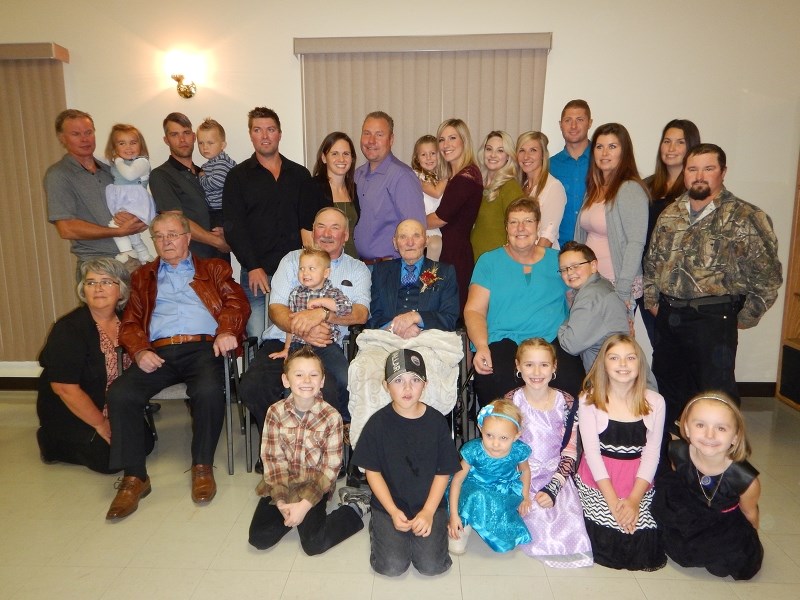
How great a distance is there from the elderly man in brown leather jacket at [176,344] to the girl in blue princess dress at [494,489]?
1.24 meters

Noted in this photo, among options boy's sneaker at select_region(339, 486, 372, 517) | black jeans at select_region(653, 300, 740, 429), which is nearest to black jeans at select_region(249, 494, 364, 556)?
boy's sneaker at select_region(339, 486, 372, 517)

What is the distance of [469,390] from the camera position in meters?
3.18

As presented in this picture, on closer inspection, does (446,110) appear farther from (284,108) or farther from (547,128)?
(284,108)

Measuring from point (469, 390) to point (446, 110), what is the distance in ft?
7.06

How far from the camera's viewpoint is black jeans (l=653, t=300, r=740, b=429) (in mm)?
2830

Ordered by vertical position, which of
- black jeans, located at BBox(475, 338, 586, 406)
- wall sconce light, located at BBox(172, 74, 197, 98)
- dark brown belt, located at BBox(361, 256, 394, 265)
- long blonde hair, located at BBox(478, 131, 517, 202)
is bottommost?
black jeans, located at BBox(475, 338, 586, 406)

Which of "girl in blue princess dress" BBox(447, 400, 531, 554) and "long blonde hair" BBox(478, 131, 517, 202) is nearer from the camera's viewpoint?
"girl in blue princess dress" BBox(447, 400, 531, 554)

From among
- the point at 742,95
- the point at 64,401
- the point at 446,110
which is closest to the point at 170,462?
the point at 64,401

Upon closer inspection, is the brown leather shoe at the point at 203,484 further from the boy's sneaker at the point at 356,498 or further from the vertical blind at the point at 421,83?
the vertical blind at the point at 421,83

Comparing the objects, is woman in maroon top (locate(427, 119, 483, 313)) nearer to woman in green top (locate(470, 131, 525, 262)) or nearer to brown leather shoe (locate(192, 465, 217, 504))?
woman in green top (locate(470, 131, 525, 262))

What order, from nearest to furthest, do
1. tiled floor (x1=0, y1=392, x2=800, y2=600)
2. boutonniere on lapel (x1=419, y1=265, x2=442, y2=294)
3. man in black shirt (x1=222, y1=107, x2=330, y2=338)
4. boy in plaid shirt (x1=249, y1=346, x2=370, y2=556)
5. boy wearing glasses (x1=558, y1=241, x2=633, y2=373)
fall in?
tiled floor (x1=0, y1=392, x2=800, y2=600)
boy in plaid shirt (x1=249, y1=346, x2=370, y2=556)
boy wearing glasses (x1=558, y1=241, x2=633, y2=373)
boutonniere on lapel (x1=419, y1=265, x2=442, y2=294)
man in black shirt (x1=222, y1=107, x2=330, y2=338)

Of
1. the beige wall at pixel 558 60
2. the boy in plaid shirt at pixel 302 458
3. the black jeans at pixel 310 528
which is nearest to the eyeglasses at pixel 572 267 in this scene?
the boy in plaid shirt at pixel 302 458

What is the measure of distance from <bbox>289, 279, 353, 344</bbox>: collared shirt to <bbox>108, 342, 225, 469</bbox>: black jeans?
49cm

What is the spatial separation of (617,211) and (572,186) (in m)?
0.54
